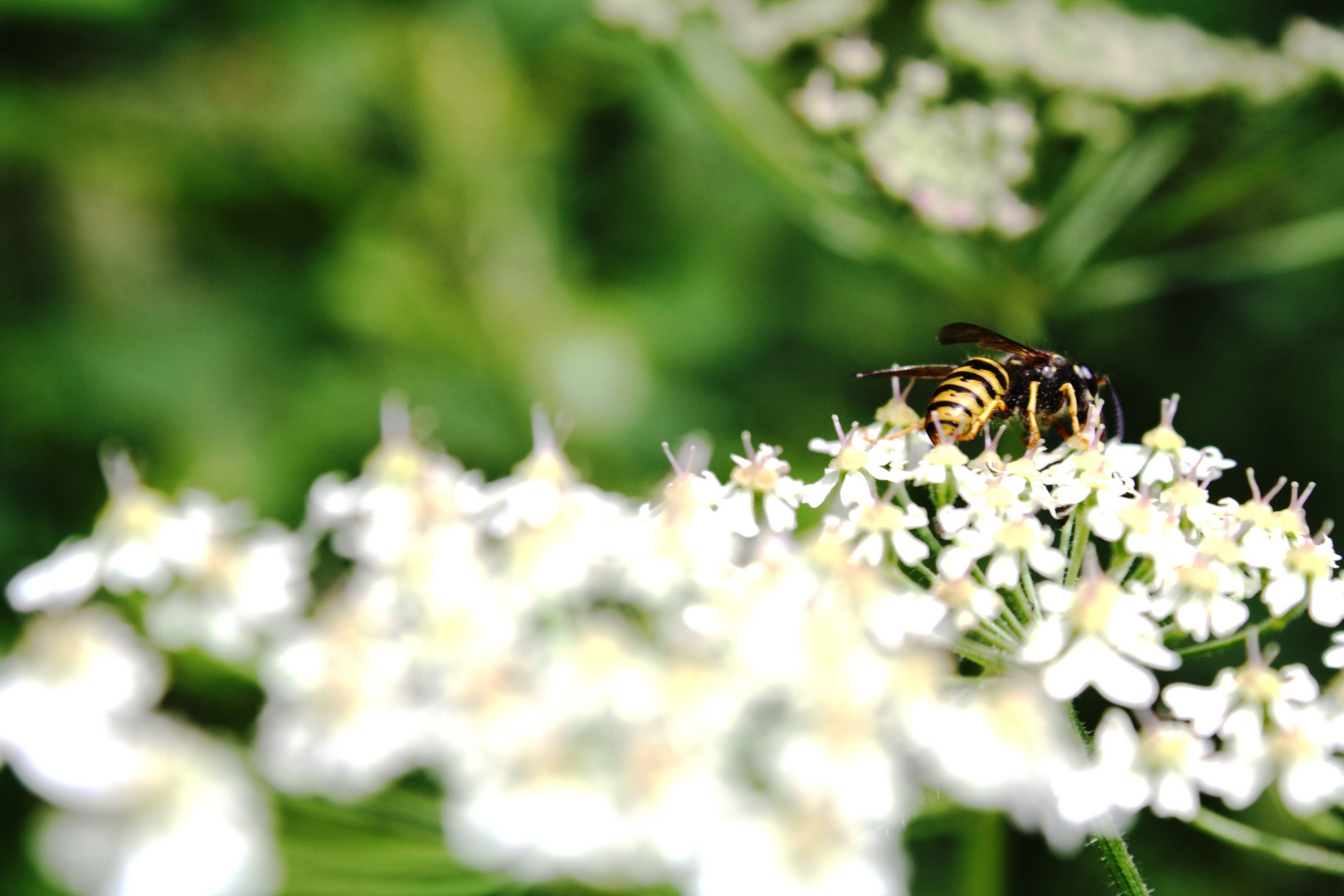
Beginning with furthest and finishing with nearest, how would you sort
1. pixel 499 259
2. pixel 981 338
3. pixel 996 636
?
pixel 499 259
pixel 981 338
pixel 996 636

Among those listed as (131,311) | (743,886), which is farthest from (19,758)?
(131,311)

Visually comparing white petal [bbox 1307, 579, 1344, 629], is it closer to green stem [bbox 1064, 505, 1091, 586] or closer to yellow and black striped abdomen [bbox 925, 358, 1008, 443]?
green stem [bbox 1064, 505, 1091, 586]

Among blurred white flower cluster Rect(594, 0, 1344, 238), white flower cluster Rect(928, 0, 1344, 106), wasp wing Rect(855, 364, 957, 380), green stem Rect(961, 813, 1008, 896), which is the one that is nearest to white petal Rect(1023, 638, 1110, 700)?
wasp wing Rect(855, 364, 957, 380)

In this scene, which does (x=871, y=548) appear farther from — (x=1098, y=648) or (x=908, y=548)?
(x=1098, y=648)

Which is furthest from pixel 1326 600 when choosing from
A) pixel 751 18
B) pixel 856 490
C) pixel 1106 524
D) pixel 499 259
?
pixel 499 259

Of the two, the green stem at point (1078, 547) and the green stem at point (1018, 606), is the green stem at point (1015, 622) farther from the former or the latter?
the green stem at point (1078, 547)

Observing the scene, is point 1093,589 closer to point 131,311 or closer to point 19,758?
point 19,758
